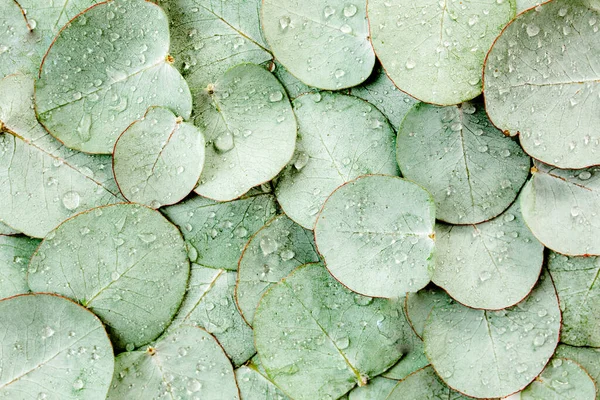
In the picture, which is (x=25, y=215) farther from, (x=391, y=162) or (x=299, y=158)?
(x=391, y=162)

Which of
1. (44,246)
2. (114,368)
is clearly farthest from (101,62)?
(114,368)

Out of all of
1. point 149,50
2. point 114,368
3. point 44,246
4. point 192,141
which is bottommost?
point 114,368

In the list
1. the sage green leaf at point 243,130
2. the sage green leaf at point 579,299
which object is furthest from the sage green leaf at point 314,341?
the sage green leaf at point 579,299

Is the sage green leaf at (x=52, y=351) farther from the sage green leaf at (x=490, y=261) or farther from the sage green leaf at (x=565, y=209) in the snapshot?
the sage green leaf at (x=565, y=209)

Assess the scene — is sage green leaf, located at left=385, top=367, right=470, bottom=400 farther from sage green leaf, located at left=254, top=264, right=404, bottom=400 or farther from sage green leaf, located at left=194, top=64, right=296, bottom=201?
sage green leaf, located at left=194, top=64, right=296, bottom=201

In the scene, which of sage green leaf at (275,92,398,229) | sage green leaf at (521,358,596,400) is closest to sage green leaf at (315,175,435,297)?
sage green leaf at (275,92,398,229)

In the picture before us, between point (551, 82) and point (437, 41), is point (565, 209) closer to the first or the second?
point (551, 82)
